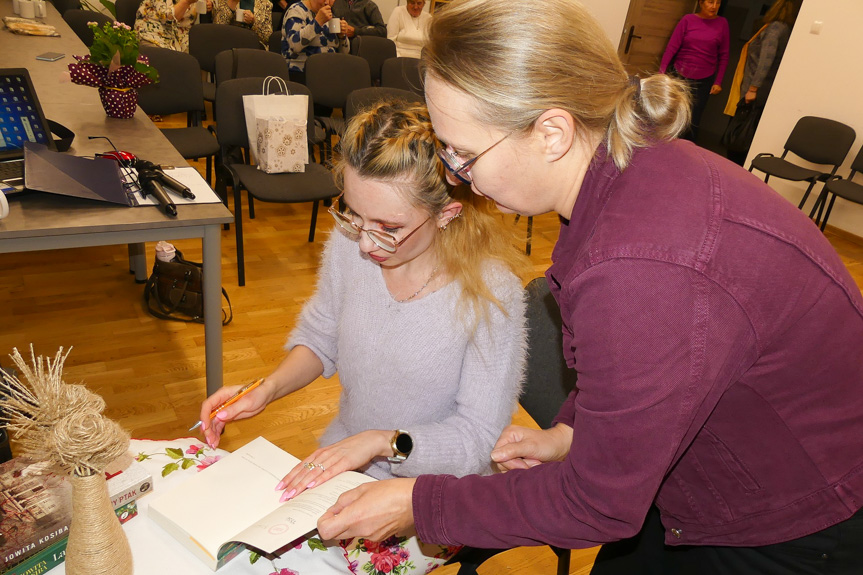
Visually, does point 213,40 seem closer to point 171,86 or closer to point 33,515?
point 171,86

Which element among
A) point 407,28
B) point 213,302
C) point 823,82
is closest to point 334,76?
point 407,28

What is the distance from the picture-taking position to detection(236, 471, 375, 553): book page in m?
0.92

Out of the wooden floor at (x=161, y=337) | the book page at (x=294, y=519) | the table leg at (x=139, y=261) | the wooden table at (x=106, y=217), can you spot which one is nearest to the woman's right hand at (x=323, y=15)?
the wooden floor at (x=161, y=337)

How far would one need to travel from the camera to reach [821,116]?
5.65 metres

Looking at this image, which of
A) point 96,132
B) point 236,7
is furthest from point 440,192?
point 236,7

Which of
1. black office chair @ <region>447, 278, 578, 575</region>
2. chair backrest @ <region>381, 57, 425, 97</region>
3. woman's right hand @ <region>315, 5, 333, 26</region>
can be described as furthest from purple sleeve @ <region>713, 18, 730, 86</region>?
black office chair @ <region>447, 278, 578, 575</region>

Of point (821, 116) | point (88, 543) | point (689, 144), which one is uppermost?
point (689, 144)

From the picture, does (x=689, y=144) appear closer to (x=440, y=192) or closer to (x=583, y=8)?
(x=583, y=8)

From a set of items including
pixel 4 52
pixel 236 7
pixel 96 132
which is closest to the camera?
pixel 96 132

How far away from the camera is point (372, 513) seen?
0.94 m

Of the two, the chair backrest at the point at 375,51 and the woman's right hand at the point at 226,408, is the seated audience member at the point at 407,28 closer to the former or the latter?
the chair backrest at the point at 375,51

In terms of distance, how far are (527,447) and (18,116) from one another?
2.08m

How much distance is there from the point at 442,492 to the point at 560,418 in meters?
0.44

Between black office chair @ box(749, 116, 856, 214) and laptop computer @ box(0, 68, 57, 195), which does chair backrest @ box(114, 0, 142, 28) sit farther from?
black office chair @ box(749, 116, 856, 214)
